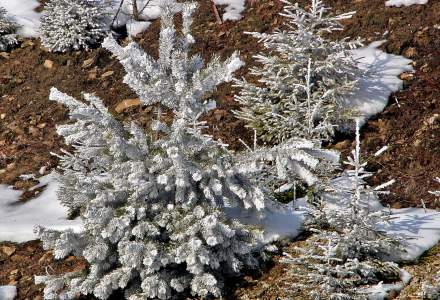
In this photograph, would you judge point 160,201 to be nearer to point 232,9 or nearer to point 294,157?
point 294,157

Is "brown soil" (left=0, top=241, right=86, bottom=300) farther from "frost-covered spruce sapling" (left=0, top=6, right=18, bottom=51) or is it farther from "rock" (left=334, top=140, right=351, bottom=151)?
"frost-covered spruce sapling" (left=0, top=6, right=18, bottom=51)

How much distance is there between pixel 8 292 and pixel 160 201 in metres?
1.42

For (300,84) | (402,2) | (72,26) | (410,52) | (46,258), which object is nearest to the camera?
(46,258)

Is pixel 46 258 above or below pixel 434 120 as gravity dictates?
below

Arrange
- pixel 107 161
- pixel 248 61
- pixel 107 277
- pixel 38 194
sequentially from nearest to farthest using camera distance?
pixel 107 277, pixel 107 161, pixel 38 194, pixel 248 61

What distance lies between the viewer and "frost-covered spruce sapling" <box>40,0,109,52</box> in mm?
8750

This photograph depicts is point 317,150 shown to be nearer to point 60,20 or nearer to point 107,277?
point 107,277

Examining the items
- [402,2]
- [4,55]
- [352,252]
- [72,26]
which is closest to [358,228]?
[352,252]

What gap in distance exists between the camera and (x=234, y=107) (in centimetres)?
714

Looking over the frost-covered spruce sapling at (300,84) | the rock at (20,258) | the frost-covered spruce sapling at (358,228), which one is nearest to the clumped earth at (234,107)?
the rock at (20,258)

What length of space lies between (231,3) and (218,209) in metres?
5.86

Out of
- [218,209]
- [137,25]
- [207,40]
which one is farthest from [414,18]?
[218,209]

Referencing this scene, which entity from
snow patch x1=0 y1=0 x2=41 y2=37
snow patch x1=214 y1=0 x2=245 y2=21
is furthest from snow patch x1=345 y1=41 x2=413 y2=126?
snow patch x1=0 y1=0 x2=41 y2=37

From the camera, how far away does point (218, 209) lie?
422 centimetres
